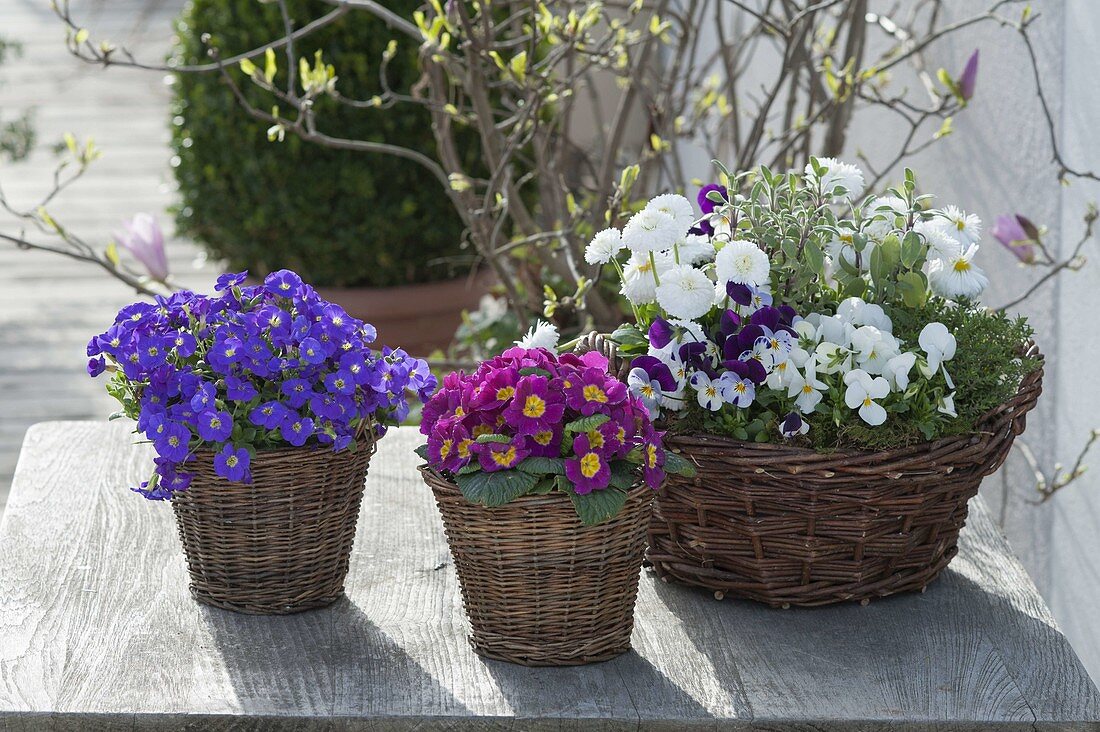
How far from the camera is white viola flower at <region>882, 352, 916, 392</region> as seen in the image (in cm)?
120

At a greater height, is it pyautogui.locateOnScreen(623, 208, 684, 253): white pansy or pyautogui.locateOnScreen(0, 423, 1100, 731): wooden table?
pyautogui.locateOnScreen(623, 208, 684, 253): white pansy

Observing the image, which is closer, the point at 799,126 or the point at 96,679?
the point at 96,679

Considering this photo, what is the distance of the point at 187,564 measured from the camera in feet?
4.47

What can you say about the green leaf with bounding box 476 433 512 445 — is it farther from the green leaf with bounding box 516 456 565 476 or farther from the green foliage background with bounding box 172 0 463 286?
the green foliage background with bounding box 172 0 463 286

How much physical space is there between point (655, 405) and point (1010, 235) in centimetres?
91

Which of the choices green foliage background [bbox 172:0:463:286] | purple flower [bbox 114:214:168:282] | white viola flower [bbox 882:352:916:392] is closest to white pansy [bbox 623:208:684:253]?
white viola flower [bbox 882:352:916:392]

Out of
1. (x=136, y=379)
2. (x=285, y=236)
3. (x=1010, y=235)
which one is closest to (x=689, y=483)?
(x=136, y=379)

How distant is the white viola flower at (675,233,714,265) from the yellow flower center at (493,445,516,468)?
0.93 feet

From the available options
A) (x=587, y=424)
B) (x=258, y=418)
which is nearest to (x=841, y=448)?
(x=587, y=424)

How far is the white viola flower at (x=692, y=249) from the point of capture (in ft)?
4.15

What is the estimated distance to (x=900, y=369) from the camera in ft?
3.93

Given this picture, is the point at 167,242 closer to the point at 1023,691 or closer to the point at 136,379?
the point at 136,379

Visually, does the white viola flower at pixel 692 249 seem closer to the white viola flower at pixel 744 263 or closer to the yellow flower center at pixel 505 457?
the white viola flower at pixel 744 263

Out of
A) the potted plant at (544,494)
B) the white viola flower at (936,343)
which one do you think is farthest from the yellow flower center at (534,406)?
the white viola flower at (936,343)
